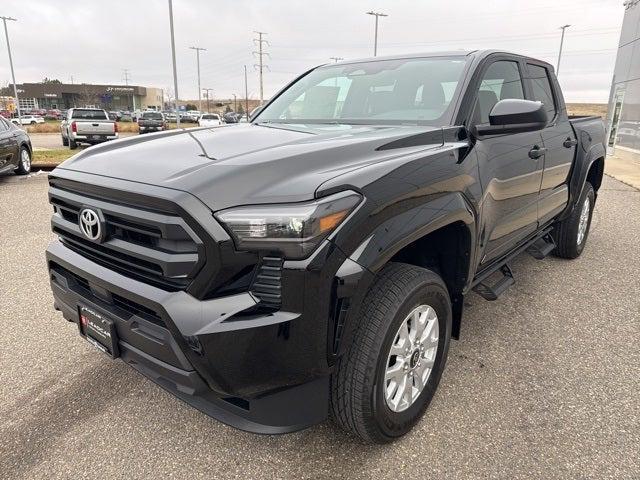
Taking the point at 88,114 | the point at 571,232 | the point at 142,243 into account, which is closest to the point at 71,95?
the point at 88,114

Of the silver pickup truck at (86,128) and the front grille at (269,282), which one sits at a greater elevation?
the front grille at (269,282)

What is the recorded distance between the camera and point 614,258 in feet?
17.2

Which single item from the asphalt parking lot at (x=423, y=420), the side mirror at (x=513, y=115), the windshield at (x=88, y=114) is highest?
the side mirror at (x=513, y=115)

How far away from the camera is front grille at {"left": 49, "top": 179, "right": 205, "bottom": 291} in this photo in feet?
5.74

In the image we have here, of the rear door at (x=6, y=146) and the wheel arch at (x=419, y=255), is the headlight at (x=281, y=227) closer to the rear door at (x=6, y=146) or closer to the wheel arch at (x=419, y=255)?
the wheel arch at (x=419, y=255)

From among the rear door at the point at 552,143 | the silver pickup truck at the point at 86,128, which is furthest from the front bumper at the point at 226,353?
the silver pickup truck at the point at 86,128

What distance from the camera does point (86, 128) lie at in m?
18.1

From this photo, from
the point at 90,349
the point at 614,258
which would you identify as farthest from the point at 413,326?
the point at 614,258

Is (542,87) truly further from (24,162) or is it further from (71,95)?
(71,95)

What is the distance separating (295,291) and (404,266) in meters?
0.72

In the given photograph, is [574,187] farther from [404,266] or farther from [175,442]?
[175,442]

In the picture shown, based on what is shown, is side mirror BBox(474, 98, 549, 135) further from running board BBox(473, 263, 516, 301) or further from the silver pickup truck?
the silver pickup truck

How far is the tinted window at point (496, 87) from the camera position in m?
2.94

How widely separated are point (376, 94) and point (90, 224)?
1977mm
